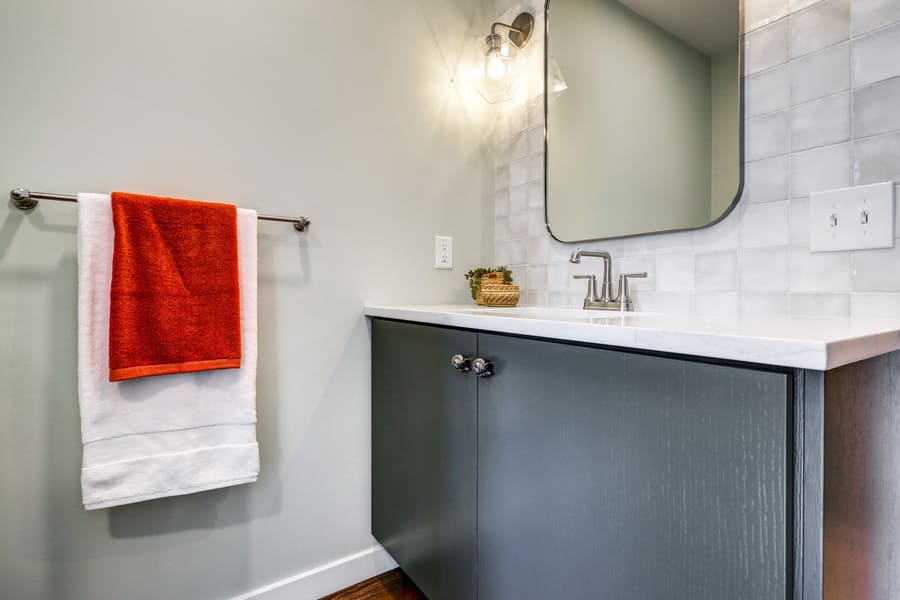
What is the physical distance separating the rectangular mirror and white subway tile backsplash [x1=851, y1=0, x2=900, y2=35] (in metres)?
0.20

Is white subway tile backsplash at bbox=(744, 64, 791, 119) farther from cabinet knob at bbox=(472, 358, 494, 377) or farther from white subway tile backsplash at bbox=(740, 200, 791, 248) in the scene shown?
cabinet knob at bbox=(472, 358, 494, 377)

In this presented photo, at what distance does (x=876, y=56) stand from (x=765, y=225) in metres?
0.33

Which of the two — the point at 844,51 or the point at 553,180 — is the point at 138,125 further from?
the point at 844,51

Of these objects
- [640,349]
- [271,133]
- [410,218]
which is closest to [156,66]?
[271,133]

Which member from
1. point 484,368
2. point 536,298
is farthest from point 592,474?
point 536,298

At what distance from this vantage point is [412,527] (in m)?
1.20

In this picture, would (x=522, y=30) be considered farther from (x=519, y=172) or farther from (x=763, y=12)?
(x=763, y=12)

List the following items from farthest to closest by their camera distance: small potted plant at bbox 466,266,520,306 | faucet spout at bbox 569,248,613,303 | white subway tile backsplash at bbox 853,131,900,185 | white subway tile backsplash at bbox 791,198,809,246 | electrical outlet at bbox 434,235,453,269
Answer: electrical outlet at bbox 434,235,453,269 → small potted plant at bbox 466,266,520,306 → faucet spout at bbox 569,248,613,303 → white subway tile backsplash at bbox 791,198,809,246 → white subway tile backsplash at bbox 853,131,900,185

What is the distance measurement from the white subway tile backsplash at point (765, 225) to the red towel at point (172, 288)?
3.86 ft

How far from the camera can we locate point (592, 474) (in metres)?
0.70

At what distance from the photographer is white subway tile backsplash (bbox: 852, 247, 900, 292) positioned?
2.53 feet

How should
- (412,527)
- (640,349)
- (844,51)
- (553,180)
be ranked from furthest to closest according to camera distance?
(553,180) → (412,527) → (844,51) → (640,349)

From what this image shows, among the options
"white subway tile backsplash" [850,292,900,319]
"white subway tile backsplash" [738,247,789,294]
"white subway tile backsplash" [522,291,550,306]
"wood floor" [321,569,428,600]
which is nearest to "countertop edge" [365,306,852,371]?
"white subway tile backsplash" [850,292,900,319]

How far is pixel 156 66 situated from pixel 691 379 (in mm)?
1330
